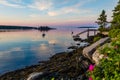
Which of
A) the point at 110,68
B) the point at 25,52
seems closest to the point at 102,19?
the point at 25,52

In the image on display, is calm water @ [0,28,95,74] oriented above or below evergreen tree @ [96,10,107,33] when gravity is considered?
below

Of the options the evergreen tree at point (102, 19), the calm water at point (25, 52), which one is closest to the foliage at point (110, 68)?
the calm water at point (25, 52)

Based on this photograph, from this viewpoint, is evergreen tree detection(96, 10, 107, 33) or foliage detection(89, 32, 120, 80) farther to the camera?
evergreen tree detection(96, 10, 107, 33)

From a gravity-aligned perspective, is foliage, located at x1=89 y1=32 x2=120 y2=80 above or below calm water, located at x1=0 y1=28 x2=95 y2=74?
above

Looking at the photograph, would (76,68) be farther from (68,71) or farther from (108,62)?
(108,62)

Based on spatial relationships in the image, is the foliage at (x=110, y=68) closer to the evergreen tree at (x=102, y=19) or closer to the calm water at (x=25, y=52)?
the calm water at (x=25, y=52)

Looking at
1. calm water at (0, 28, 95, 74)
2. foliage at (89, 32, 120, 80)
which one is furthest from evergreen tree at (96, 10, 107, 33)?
foliage at (89, 32, 120, 80)

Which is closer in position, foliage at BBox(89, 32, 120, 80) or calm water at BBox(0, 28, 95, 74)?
foliage at BBox(89, 32, 120, 80)

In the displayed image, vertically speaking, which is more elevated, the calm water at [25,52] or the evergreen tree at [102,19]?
the evergreen tree at [102,19]

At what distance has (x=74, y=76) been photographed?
58.4 ft

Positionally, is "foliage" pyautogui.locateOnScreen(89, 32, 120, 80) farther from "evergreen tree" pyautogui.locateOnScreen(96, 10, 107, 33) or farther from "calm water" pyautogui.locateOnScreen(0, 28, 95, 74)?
"evergreen tree" pyautogui.locateOnScreen(96, 10, 107, 33)

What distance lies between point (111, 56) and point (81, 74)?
1120cm

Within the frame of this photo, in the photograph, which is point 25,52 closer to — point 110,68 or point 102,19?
point 102,19

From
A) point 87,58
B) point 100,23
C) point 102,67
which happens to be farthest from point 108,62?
point 100,23
